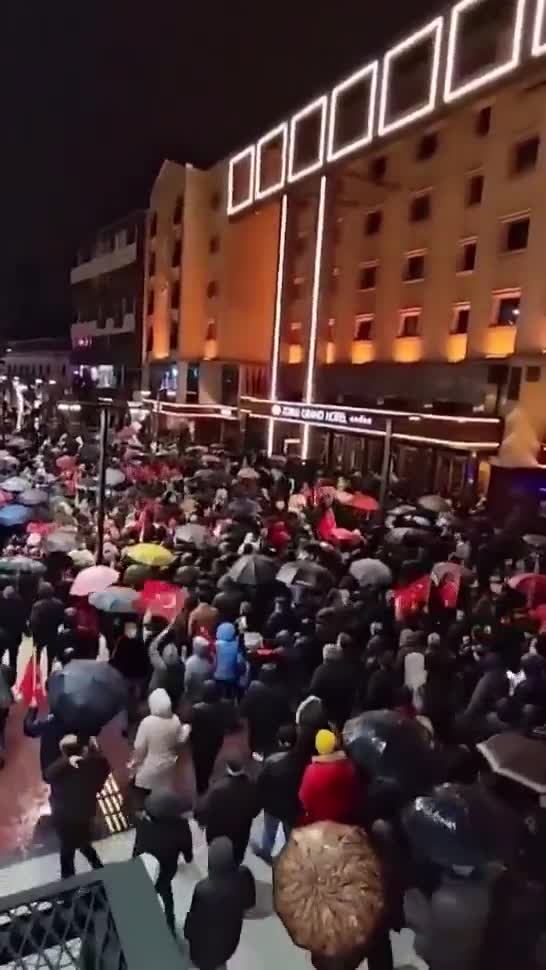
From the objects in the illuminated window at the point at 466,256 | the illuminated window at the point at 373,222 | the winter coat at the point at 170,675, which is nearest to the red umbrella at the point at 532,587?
the winter coat at the point at 170,675

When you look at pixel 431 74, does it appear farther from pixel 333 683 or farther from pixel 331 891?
pixel 331 891

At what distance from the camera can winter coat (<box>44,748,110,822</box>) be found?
563 centimetres

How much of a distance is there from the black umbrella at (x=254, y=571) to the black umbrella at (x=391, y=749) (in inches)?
153

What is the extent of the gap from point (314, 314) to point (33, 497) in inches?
675

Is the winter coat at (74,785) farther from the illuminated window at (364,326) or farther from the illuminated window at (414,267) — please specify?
the illuminated window at (364,326)

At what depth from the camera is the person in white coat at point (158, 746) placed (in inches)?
253

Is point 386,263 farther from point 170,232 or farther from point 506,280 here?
point 170,232

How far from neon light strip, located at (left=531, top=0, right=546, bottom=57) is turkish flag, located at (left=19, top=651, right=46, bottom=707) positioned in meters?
19.1

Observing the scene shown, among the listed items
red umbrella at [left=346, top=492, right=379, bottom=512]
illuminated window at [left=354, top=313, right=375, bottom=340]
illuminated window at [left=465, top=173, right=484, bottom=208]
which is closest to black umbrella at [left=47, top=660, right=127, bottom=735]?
red umbrella at [left=346, top=492, right=379, bottom=512]

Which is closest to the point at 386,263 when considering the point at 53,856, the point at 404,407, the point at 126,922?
the point at 404,407

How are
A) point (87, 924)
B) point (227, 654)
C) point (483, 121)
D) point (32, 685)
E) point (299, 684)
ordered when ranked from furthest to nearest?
point (483, 121), point (32, 685), point (227, 654), point (299, 684), point (87, 924)

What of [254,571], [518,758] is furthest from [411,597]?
[518,758]

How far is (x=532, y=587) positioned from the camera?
10.8 metres

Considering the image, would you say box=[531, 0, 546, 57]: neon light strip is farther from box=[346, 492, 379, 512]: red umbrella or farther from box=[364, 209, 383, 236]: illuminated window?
box=[346, 492, 379, 512]: red umbrella
